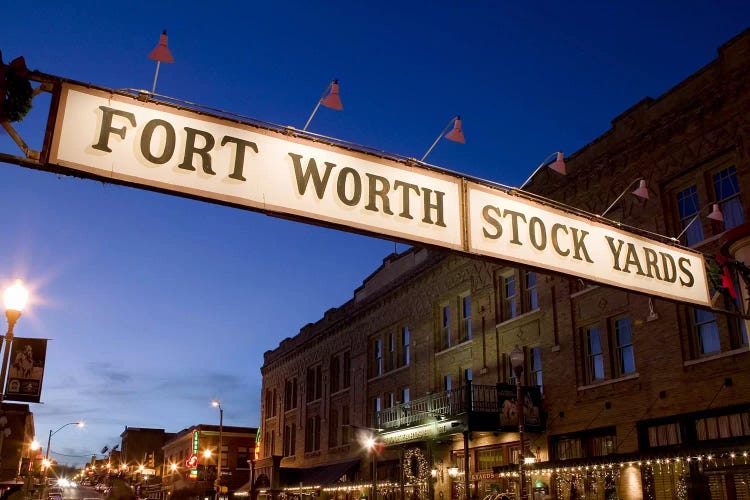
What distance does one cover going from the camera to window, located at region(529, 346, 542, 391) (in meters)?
24.6

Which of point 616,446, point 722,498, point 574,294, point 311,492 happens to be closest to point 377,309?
point 311,492

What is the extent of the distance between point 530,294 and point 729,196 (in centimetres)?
821

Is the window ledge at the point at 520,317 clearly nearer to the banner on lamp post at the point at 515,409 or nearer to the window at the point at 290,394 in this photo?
the banner on lamp post at the point at 515,409

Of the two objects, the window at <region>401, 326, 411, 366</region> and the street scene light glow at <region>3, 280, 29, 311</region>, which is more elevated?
the window at <region>401, 326, 411, 366</region>

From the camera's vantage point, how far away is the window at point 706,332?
18531mm

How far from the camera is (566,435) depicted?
22.6 m

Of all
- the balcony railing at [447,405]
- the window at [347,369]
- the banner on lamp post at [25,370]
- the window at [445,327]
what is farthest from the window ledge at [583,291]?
the window at [347,369]

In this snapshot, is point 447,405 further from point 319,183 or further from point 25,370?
point 319,183

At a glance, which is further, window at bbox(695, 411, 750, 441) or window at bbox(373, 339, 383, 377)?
window at bbox(373, 339, 383, 377)

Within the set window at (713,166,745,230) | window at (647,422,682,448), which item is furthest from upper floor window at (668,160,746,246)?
window at (647,422,682,448)

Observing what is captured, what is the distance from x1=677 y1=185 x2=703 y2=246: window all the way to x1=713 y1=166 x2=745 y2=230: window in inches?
26.4

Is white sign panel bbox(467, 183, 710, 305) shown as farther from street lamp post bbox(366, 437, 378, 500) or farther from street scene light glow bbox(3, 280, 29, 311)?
street lamp post bbox(366, 437, 378, 500)

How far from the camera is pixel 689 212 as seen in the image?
20.0 metres

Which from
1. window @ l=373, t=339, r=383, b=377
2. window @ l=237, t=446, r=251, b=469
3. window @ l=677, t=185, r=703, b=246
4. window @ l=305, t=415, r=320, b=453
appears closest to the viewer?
window @ l=677, t=185, r=703, b=246
